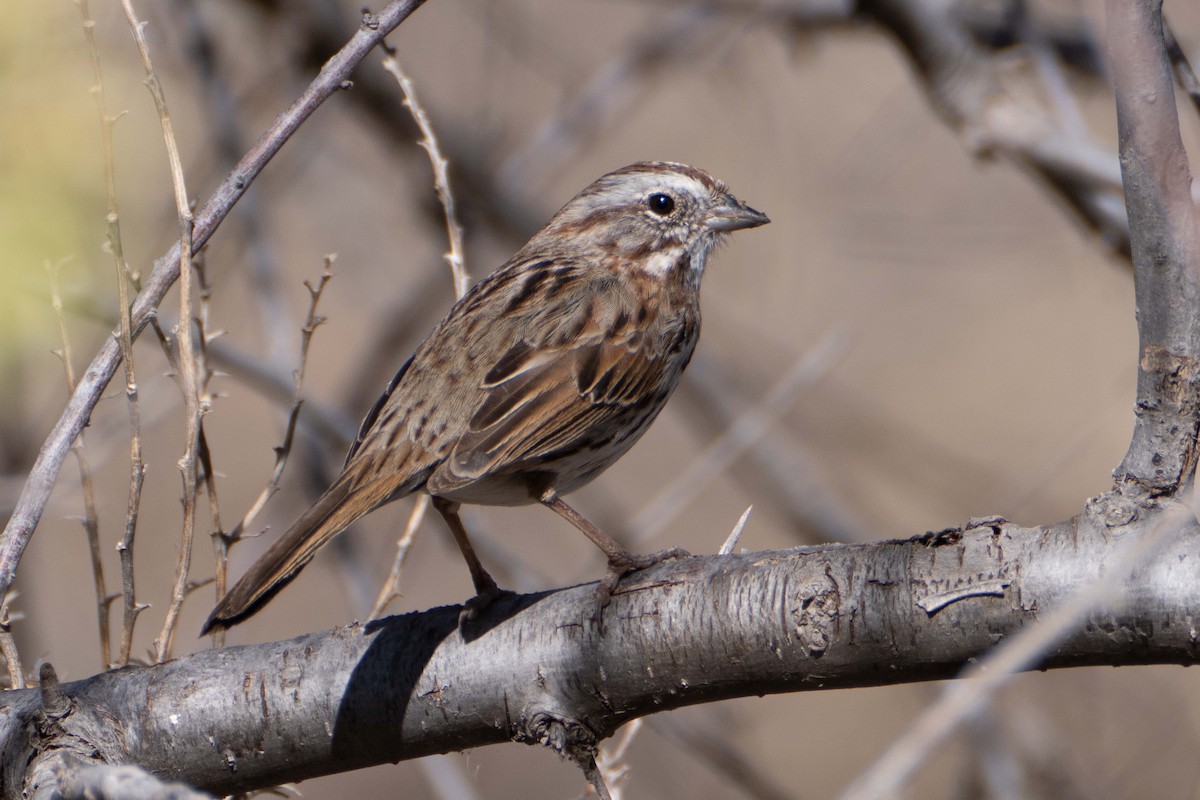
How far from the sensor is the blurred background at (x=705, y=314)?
4.28 meters

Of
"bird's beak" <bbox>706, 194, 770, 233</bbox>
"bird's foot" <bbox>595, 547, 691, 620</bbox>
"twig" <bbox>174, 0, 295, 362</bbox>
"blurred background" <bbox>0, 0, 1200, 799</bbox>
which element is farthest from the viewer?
"twig" <bbox>174, 0, 295, 362</bbox>

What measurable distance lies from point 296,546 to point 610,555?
735 millimetres

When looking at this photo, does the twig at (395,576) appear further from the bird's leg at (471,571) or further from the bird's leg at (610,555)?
the bird's leg at (610,555)

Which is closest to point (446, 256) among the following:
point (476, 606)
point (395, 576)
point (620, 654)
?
point (395, 576)

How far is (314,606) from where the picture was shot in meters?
10.2

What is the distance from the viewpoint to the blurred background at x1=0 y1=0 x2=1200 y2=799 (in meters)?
4.28

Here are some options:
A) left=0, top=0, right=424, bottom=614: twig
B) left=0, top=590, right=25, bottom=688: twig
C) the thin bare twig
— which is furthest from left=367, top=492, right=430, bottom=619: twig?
the thin bare twig

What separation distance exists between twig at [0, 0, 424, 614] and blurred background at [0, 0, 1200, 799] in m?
0.17

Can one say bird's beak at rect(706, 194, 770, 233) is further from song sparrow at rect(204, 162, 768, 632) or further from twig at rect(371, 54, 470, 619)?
twig at rect(371, 54, 470, 619)

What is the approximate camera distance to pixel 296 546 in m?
3.04

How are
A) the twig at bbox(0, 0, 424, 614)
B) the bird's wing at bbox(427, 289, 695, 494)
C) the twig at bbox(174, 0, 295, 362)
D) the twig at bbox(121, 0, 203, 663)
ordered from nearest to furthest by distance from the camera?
the twig at bbox(0, 0, 424, 614)
the twig at bbox(121, 0, 203, 663)
the bird's wing at bbox(427, 289, 695, 494)
the twig at bbox(174, 0, 295, 362)

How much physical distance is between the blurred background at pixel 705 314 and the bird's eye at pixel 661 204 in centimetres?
53

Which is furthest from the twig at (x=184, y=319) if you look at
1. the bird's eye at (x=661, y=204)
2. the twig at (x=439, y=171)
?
the bird's eye at (x=661, y=204)

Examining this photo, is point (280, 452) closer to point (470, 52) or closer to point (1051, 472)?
point (1051, 472)
